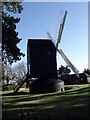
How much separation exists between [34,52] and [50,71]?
408 centimetres

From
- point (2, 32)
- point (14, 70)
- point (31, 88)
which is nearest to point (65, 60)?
point (31, 88)

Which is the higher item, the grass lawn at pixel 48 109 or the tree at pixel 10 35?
the tree at pixel 10 35

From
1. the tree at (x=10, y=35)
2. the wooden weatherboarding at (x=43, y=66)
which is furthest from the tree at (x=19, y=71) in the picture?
the tree at (x=10, y=35)

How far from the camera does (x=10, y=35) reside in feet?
76.7

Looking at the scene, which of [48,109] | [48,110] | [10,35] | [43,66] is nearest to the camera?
[48,110]

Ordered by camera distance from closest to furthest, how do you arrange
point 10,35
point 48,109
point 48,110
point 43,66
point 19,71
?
1. point 48,110
2. point 48,109
3. point 10,35
4. point 43,66
5. point 19,71

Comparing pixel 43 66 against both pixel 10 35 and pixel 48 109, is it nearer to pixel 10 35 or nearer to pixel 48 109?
pixel 10 35

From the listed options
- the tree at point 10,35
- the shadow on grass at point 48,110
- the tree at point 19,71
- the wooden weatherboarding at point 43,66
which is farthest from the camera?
the tree at point 19,71

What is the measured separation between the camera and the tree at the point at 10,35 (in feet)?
75.2

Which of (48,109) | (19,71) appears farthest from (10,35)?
(19,71)

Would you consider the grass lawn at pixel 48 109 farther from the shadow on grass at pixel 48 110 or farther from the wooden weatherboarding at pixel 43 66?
the wooden weatherboarding at pixel 43 66

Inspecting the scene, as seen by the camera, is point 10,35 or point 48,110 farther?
point 10,35

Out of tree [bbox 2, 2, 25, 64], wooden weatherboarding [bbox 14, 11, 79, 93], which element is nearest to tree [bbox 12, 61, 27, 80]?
wooden weatherboarding [bbox 14, 11, 79, 93]

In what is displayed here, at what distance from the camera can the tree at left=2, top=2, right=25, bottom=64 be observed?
75.2 ft
